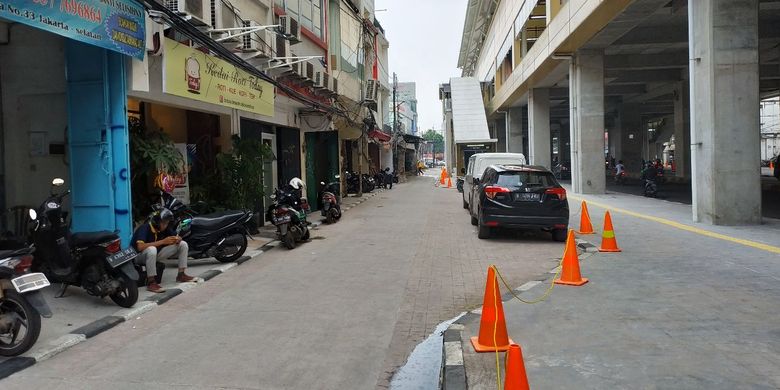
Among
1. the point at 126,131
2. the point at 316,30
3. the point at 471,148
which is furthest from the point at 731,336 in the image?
the point at 471,148

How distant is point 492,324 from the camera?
193 inches

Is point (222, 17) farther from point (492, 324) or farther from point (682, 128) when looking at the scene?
point (682, 128)

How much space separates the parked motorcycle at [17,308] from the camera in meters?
4.95

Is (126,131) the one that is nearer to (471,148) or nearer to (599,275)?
(599,275)

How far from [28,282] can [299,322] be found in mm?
2523

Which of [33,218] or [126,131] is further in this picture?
[126,131]

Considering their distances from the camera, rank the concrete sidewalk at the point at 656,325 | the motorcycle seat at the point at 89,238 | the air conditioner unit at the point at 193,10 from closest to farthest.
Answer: the concrete sidewalk at the point at 656,325 < the motorcycle seat at the point at 89,238 < the air conditioner unit at the point at 193,10

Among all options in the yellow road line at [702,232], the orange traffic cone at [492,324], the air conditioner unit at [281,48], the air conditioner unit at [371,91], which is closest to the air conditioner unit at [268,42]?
the air conditioner unit at [281,48]

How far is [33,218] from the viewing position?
6039 millimetres

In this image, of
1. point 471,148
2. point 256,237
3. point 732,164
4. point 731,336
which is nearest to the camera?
point 731,336

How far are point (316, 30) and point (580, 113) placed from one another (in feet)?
34.8

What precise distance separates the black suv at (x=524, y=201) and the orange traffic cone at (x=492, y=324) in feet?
22.2

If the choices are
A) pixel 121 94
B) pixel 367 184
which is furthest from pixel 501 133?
pixel 121 94

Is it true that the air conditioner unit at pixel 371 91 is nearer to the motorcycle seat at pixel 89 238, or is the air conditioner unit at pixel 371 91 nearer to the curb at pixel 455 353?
the curb at pixel 455 353
